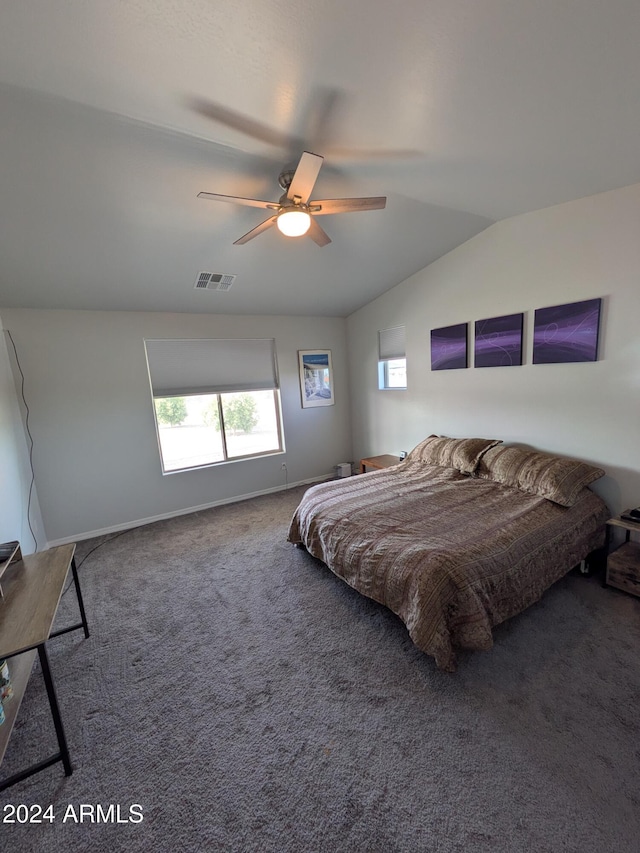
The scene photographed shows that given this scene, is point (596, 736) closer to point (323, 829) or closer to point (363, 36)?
point (323, 829)

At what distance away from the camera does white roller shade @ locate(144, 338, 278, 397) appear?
3955 mm

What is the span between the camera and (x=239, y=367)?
441 cm

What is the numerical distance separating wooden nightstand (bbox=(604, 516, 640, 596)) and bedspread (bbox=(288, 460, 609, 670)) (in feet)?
0.53

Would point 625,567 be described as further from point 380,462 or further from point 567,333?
point 380,462

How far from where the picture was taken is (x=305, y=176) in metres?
1.77

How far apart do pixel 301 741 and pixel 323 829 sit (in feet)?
1.05

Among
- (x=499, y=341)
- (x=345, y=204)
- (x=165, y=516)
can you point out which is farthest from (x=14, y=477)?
(x=499, y=341)

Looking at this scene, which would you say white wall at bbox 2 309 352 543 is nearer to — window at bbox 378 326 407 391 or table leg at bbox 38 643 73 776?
window at bbox 378 326 407 391

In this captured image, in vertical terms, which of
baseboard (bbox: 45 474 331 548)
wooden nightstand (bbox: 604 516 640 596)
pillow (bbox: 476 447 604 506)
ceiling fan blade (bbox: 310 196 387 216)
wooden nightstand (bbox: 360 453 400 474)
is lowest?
baseboard (bbox: 45 474 331 548)

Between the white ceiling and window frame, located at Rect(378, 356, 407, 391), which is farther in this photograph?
window frame, located at Rect(378, 356, 407, 391)

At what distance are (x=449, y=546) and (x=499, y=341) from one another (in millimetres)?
2173

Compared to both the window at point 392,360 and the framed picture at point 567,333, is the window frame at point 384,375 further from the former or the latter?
the framed picture at point 567,333

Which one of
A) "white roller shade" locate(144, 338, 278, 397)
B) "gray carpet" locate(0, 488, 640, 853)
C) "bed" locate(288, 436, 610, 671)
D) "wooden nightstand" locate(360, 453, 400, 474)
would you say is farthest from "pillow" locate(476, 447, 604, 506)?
"white roller shade" locate(144, 338, 278, 397)

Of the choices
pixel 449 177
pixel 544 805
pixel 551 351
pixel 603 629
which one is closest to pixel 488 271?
pixel 551 351
